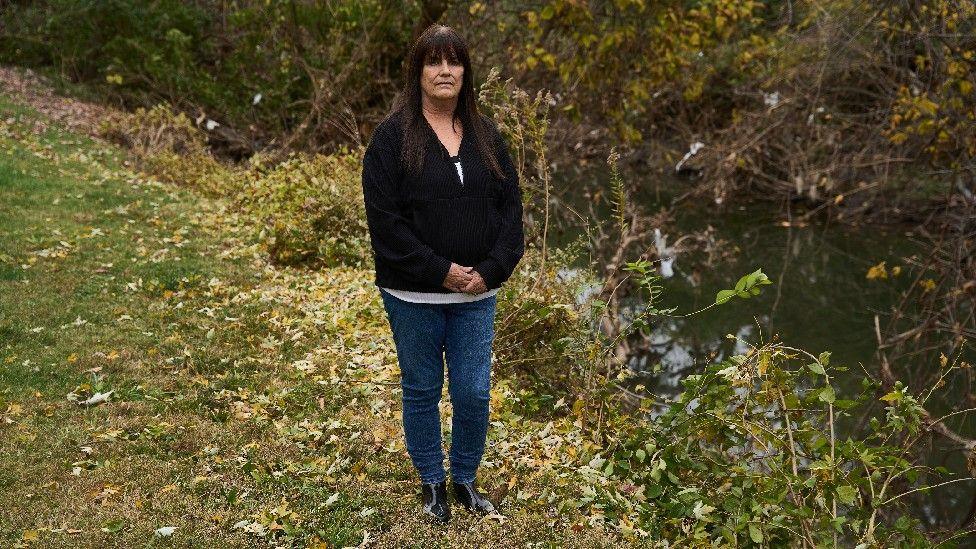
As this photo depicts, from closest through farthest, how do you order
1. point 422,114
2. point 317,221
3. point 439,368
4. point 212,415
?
point 422,114, point 439,368, point 212,415, point 317,221

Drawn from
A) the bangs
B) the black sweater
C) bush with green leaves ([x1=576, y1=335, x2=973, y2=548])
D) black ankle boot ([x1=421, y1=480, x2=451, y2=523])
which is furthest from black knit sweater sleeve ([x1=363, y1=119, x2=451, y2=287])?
bush with green leaves ([x1=576, y1=335, x2=973, y2=548])

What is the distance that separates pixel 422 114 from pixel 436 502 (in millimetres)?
1657

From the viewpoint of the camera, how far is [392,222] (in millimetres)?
3430

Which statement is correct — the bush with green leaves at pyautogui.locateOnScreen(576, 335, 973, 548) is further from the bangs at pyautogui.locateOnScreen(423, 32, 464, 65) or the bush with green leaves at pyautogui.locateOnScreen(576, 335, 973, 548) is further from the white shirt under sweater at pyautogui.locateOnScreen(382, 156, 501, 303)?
the bangs at pyautogui.locateOnScreen(423, 32, 464, 65)

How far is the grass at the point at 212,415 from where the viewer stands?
12.6 ft

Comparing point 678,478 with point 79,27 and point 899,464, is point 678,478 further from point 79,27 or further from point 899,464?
point 79,27

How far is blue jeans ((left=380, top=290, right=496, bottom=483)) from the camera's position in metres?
3.59

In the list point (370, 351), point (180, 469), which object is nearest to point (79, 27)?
point (370, 351)

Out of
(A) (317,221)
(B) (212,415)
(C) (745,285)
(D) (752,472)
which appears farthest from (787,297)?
(B) (212,415)

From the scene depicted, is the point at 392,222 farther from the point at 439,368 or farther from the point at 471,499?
the point at 471,499

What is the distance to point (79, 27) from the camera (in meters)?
18.5

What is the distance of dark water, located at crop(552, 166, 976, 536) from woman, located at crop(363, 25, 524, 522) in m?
5.13

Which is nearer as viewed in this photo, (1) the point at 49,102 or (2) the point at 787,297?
(2) the point at 787,297

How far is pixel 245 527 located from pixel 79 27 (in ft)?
57.7
